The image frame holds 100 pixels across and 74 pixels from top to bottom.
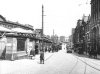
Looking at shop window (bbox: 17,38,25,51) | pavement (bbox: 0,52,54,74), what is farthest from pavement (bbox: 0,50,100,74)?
shop window (bbox: 17,38,25,51)

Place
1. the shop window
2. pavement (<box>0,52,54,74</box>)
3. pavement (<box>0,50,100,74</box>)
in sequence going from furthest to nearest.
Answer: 1. the shop window
2. pavement (<box>0,52,54,74</box>)
3. pavement (<box>0,50,100,74</box>)

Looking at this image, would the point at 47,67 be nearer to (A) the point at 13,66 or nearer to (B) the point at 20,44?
(A) the point at 13,66

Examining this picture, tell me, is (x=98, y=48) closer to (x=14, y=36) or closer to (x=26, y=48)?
(x=26, y=48)

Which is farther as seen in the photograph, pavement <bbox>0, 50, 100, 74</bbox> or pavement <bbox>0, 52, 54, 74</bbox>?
pavement <bbox>0, 52, 54, 74</bbox>

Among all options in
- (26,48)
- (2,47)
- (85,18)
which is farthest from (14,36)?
(85,18)

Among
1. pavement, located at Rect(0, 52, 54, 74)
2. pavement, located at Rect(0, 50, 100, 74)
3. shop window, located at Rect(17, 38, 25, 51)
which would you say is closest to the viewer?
pavement, located at Rect(0, 50, 100, 74)

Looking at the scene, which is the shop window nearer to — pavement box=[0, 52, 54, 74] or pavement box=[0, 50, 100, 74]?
pavement box=[0, 50, 100, 74]

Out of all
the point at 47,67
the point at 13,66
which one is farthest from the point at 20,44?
the point at 47,67

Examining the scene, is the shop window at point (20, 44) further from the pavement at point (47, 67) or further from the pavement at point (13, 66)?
the pavement at point (13, 66)

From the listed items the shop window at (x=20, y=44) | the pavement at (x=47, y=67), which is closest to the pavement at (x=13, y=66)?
the pavement at (x=47, y=67)

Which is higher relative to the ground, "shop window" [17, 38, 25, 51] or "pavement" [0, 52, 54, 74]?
"shop window" [17, 38, 25, 51]

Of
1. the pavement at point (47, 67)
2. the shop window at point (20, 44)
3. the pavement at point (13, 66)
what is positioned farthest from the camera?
the shop window at point (20, 44)

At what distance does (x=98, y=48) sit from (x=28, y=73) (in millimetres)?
26269

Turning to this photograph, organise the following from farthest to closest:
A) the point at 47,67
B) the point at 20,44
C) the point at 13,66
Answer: the point at 20,44 → the point at 47,67 → the point at 13,66
